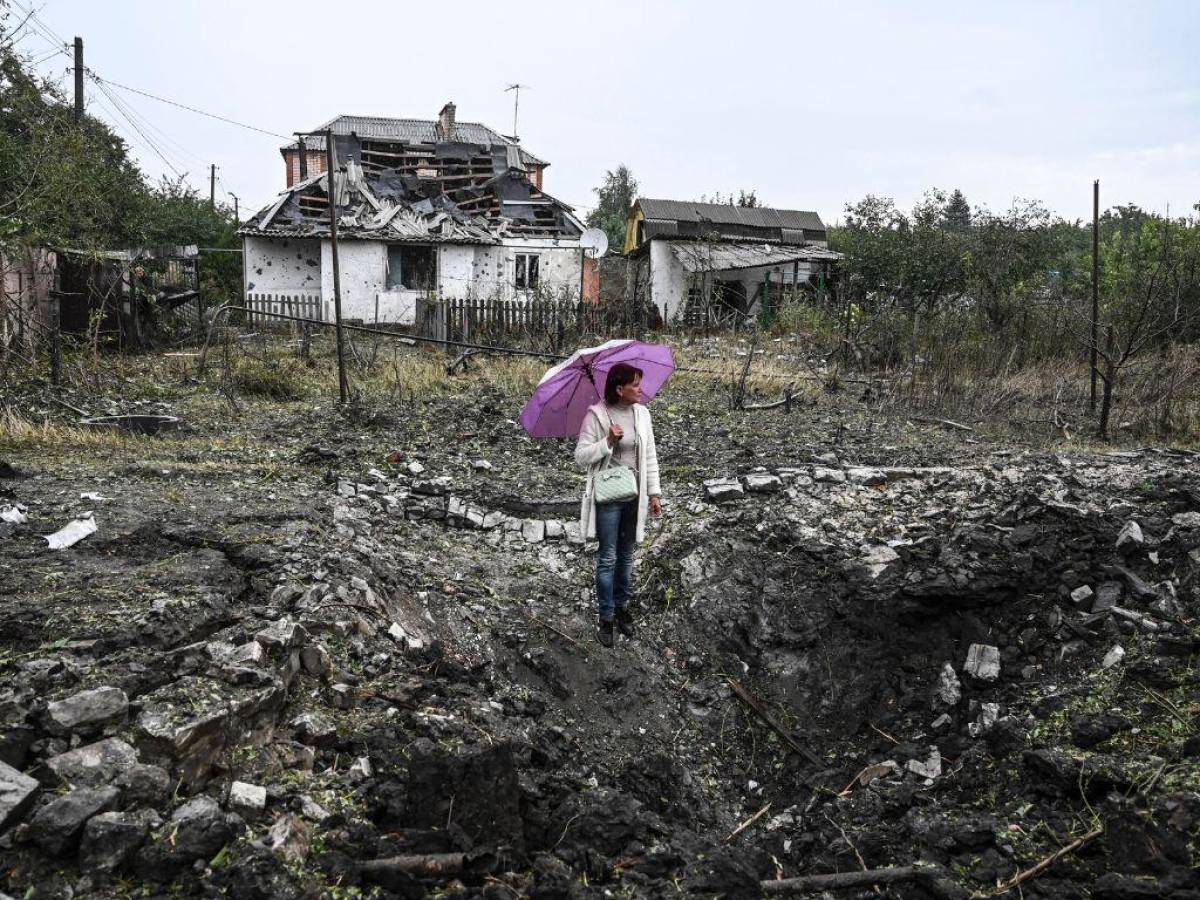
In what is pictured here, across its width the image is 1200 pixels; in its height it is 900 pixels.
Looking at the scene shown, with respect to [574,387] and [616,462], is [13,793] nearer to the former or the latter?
[616,462]

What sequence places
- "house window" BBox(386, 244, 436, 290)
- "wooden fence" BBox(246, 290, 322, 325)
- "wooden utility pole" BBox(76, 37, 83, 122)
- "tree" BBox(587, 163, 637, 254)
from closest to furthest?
"wooden utility pole" BBox(76, 37, 83, 122) → "wooden fence" BBox(246, 290, 322, 325) → "house window" BBox(386, 244, 436, 290) → "tree" BBox(587, 163, 637, 254)

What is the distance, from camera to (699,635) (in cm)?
476

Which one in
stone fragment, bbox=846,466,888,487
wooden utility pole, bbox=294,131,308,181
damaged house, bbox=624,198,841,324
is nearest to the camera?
stone fragment, bbox=846,466,888,487

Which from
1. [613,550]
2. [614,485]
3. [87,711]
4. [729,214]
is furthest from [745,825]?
[729,214]

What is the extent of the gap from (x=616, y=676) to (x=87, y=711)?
7.99ft

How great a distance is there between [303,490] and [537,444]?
8.25 feet

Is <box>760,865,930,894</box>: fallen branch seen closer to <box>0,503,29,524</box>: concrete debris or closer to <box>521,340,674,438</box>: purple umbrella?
<box>521,340,674,438</box>: purple umbrella

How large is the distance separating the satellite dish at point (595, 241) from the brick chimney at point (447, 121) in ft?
19.3

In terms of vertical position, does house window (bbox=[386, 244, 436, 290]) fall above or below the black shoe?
above

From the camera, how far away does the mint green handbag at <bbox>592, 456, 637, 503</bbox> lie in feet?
14.1

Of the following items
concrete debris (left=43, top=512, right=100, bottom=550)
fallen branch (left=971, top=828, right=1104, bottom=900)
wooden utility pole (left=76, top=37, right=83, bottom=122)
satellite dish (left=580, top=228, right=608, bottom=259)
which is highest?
wooden utility pole (left=76, top=37, right=83, bottom=122)

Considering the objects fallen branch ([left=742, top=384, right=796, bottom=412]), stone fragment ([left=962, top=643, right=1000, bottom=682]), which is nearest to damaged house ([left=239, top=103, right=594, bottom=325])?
fallen branch ([left=742, top=384, right=796, bottom=412])

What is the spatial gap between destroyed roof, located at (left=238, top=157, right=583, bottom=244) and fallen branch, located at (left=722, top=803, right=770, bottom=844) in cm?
1908

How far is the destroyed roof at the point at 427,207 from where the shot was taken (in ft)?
67.5
